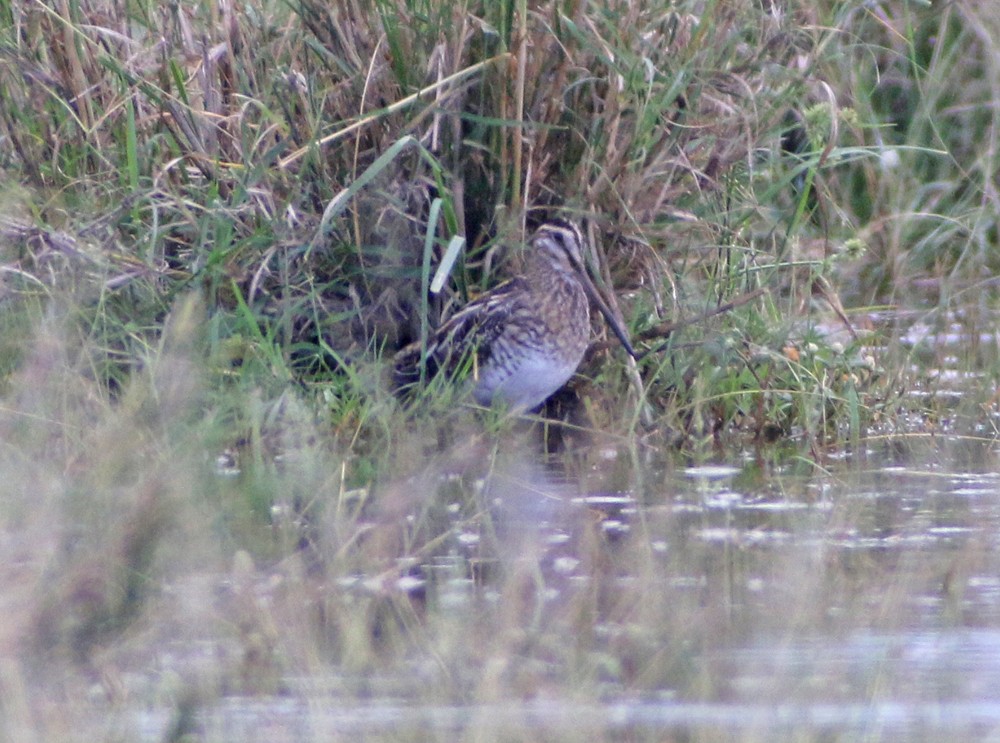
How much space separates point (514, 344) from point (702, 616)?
5.19 ft

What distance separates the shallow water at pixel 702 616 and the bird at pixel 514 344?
13.3 inches

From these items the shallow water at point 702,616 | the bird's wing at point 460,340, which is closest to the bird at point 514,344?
the bird's wing at point 460,340

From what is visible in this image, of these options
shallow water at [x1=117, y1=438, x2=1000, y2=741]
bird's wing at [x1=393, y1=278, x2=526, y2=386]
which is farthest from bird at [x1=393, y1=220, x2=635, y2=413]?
shallow water at [x1=117, y1=438, x2=1000, y2=741]

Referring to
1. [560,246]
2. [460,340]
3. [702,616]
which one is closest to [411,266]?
[460,340]

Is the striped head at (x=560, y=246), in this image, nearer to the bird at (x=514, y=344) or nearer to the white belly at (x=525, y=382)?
the bird at (x=514, y=344)

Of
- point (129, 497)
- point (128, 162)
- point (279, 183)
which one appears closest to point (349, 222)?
point (279, 183)

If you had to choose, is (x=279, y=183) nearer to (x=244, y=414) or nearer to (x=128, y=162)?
(x=128, y=162)

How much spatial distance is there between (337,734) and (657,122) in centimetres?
269

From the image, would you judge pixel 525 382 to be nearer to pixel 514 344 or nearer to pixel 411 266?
pixel 514 344

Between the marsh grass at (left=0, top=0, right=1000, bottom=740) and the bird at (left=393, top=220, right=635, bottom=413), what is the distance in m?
0.09

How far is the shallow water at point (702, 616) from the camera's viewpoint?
7.85 feet

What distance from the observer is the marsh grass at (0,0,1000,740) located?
3.43 meters

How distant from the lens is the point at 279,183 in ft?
15.0

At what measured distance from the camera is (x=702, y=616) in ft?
9.61
